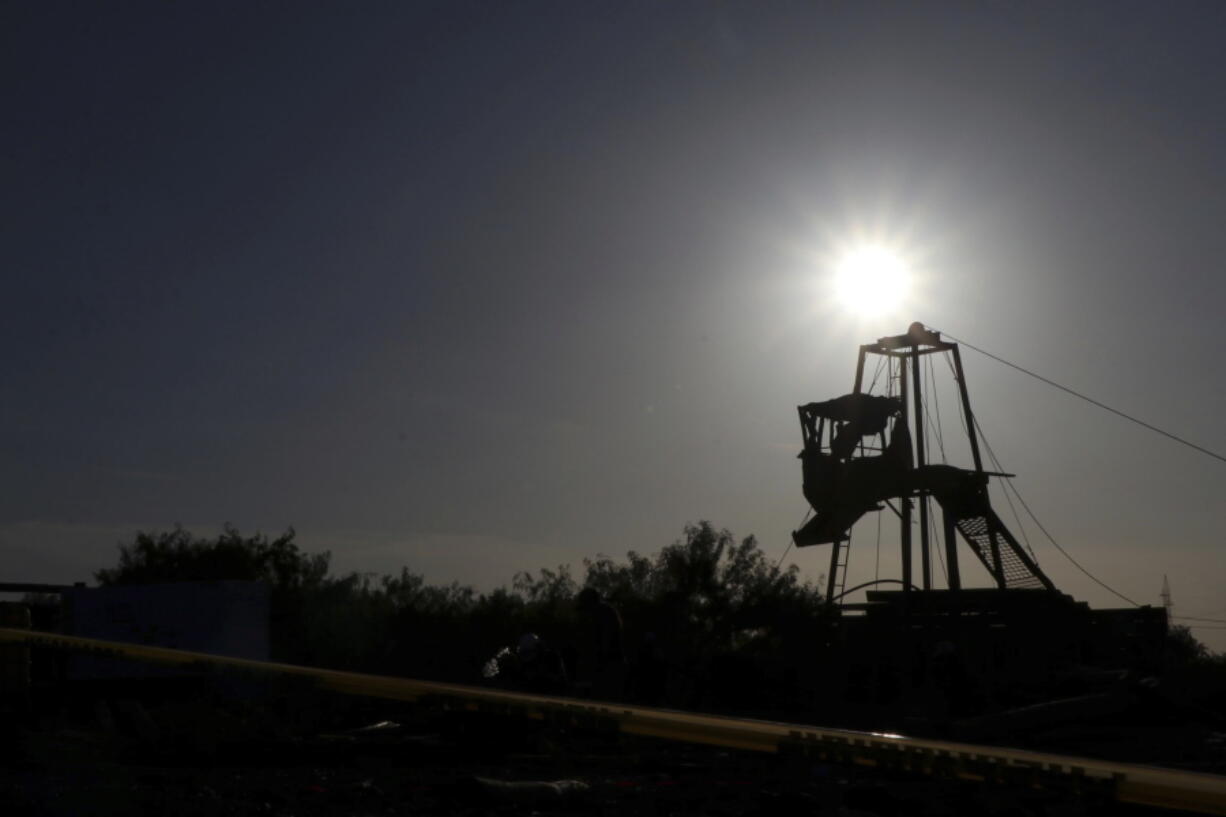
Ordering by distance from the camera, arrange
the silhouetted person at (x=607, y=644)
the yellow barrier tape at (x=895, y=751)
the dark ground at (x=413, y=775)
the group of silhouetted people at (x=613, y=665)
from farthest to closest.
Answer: the silhouetted person at (x=607, y=644), the group of silhouetted people at (x=613, y=665), the dark ground at (x=413, y=775), the yellow barrier tape at (x=895, y=751)

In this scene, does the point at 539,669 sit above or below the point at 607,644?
below

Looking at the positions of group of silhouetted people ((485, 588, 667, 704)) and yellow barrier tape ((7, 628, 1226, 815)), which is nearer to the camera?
yellow barrier tape ((7, 628, 1226, 815))

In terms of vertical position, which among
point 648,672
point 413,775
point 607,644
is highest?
point 607,644

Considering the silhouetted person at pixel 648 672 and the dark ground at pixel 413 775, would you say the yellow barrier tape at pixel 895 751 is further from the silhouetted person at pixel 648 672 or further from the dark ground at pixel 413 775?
the silhouetted person at pixel 648 672

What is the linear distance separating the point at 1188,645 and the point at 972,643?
950 inches

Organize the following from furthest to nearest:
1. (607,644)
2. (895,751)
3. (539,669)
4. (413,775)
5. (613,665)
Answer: (613,665) < (607,644) < (539,669) < (413,775) < (895,751)

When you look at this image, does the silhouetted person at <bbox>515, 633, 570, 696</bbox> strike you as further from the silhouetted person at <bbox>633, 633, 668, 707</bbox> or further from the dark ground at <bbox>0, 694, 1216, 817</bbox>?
the silhouetted person at <bbox>633, 633, 668, 707</bbox>

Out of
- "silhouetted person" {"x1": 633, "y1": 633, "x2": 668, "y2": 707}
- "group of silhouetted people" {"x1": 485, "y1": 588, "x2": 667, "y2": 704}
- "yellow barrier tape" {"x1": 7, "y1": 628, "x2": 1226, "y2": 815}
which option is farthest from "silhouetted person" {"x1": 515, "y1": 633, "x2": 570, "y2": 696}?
"yellow barrier tape" {"x1": 7, "y1": 628, "x2": 1226, "y2": 815}

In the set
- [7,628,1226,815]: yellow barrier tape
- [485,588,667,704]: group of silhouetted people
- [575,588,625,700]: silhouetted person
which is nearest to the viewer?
[7,628,1226,815]: yellow barrier tape

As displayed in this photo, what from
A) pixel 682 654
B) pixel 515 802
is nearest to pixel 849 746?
pixel 515 802

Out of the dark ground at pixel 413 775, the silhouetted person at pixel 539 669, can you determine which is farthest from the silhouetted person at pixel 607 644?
the silhouetted person at pixel 539 669

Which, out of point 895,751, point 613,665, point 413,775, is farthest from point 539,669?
point 895,751

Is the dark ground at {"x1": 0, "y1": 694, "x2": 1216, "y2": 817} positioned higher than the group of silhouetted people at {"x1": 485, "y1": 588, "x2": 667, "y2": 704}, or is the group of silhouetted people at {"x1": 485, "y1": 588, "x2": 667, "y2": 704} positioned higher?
the group of silhouetted people at {"x1": 485, "y1": 588, "x2": 667, "y2": 704}

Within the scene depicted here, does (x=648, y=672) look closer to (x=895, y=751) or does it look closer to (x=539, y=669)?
(x=539, y=669)
